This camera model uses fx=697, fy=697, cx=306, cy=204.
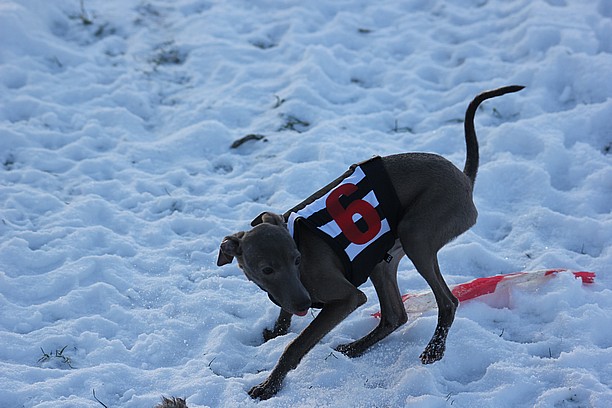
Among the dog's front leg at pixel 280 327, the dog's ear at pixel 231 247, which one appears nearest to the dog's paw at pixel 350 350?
the dog's front leg at pixel 280 327

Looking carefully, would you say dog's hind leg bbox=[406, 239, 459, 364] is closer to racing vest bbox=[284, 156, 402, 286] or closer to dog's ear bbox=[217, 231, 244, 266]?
racing vest bbox=[284, 156, 402, 286]

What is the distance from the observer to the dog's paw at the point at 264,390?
3957mm

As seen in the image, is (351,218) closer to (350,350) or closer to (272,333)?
(350,350)

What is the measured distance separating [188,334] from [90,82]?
12.8 ft

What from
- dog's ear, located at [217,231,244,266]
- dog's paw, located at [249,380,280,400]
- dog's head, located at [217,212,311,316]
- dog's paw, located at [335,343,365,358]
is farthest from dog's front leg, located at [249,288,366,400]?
dog's ear, located at [217,231,244,266]

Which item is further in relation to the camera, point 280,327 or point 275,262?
point 280,327

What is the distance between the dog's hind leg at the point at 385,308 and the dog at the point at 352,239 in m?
0.03

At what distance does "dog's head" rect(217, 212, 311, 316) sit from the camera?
13.3ft

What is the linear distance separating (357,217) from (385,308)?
2.26 ft

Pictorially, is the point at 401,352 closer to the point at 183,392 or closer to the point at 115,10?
the point at 183,392

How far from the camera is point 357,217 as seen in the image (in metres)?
4.21

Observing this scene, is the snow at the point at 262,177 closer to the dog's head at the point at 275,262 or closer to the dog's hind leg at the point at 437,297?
the dog's hind leg at the point at 437,297

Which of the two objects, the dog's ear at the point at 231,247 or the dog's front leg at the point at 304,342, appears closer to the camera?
the dog's front leg at the point at 304,342

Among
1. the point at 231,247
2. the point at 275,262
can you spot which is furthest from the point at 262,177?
the point at 275,262
